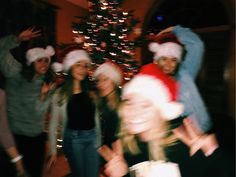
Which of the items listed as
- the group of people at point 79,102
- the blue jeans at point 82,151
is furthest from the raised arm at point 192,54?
the blue jeans at point 82,151

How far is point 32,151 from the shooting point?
2803 millimetres

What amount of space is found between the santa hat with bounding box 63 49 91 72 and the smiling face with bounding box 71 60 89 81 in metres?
0.04

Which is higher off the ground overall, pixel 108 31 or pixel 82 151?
pixel 108 31

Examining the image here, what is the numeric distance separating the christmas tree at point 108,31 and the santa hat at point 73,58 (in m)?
1.00

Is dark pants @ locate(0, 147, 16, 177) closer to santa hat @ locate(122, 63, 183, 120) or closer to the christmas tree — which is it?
santa hat @ locate(122, 63, 183, 120)

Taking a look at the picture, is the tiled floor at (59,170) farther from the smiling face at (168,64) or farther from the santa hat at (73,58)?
the smiling face at (168,64)

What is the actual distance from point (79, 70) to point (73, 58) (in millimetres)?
184

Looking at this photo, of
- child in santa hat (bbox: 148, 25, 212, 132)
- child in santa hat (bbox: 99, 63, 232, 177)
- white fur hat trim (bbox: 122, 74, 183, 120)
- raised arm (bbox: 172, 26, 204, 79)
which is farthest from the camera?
raised arm (bbox: 172, 26, 204, 79)

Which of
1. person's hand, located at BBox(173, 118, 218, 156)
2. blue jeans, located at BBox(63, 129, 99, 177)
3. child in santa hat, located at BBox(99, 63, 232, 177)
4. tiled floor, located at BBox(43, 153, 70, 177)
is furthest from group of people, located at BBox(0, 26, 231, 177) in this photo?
tiled floor, located at BBox(43, 153, 70, 177)

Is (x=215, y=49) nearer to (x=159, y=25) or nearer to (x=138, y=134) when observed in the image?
(x=159, y=25)

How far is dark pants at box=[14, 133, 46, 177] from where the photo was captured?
110 inches

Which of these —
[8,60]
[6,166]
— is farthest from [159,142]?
[8,60]

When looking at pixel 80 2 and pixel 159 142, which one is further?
pixel 80 2

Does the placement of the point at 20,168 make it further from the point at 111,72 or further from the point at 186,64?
the point at 186,64
